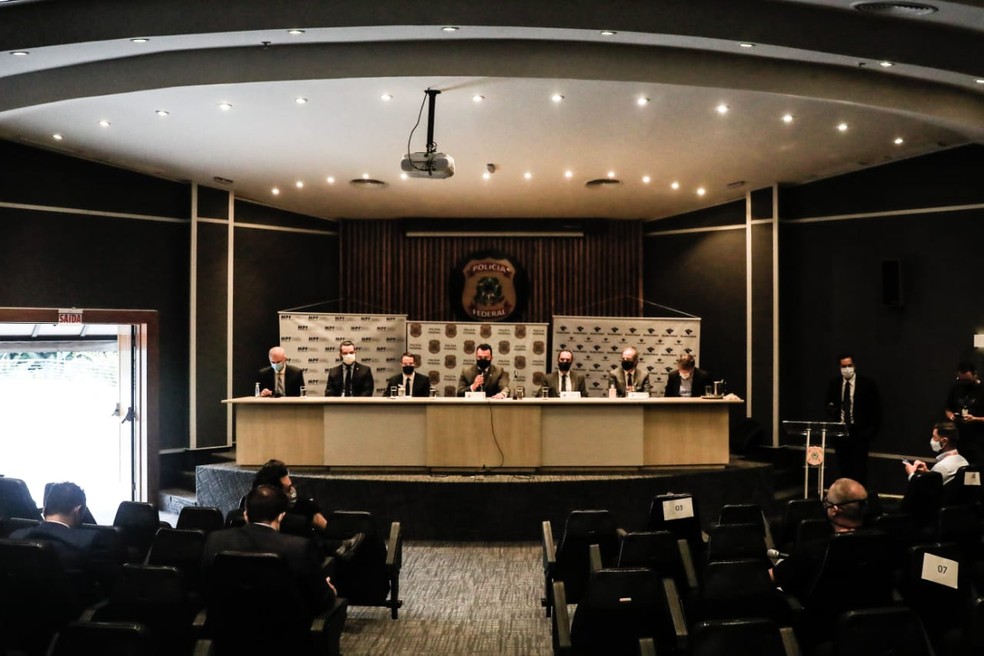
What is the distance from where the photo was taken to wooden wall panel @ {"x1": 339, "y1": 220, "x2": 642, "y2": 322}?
12938mm

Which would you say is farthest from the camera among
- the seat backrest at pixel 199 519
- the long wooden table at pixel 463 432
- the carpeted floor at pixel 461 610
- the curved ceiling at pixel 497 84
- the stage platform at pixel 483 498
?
the long wooden table at pixel 463 432

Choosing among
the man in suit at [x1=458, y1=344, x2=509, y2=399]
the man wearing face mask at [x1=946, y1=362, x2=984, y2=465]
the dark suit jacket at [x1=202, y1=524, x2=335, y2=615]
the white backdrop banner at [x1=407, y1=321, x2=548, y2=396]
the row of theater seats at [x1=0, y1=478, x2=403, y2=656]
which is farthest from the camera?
the white backdrop banner at [x1=407, y1=321, x2=548, y2=396]

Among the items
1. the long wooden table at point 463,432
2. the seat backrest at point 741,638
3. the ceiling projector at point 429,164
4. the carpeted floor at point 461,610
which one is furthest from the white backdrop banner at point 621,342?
the seat backrest at point 741,638

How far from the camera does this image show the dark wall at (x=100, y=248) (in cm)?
895

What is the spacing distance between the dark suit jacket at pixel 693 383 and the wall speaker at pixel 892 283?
2361 mm

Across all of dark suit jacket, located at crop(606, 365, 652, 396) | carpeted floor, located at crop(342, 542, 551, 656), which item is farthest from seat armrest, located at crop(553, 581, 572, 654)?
dark suit jacket, located at crop(606, 365, 652, 396)

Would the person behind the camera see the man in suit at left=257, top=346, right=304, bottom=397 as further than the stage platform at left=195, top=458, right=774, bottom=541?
Yes

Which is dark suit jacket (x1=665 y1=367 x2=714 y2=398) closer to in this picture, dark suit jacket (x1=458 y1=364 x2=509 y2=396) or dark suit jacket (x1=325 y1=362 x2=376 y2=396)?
dark suit jacket (x1=458 y1=364 x2=509 y2=396)

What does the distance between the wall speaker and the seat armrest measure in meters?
7.05

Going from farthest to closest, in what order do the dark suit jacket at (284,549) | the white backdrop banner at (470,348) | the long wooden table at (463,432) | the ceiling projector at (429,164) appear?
the white backdrop banner at (470,348), the long wooden table at (463,432), the ceiling projector at (429,164), the dark suit jacket at (284,549)

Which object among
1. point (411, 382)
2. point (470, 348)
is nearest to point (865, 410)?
point (411, 382)

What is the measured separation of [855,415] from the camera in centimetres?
914

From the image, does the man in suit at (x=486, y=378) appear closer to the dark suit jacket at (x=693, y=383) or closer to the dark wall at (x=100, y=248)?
the dark suit jacket at (x=693, y=383)

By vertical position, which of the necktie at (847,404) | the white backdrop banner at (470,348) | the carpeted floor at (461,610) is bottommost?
the carpeted floor at (461,610)
